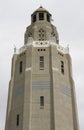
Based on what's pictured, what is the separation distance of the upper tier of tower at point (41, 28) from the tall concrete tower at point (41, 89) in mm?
1122

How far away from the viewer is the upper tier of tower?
5106cm

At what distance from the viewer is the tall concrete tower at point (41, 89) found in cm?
4016

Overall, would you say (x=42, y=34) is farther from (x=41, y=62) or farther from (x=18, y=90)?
(x=18, y=90)

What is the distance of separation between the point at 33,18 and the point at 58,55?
11762 millimetres

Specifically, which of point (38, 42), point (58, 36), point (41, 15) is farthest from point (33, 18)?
point (38, 42)

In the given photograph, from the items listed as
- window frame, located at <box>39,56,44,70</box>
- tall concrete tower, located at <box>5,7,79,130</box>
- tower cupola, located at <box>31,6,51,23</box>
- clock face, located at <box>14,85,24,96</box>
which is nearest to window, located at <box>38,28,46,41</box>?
tall concrete tower, located at <box>5,7,79,130</box>

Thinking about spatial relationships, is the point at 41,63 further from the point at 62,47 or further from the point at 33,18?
the point at 33,18

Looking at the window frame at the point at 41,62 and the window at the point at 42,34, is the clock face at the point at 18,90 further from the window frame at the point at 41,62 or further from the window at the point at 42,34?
the window at the point at 42,34

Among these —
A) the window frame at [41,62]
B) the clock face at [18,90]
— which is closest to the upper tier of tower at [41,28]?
the window frame at [41,62]

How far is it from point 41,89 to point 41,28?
1338 centimetres

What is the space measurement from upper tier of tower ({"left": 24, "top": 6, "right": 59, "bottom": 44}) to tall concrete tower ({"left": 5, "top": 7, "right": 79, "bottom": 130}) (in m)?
1.12

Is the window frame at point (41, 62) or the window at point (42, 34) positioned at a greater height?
the window at point (42, 34)

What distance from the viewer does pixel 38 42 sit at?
155 feet

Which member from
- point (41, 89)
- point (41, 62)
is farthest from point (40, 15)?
point (41, 89)
